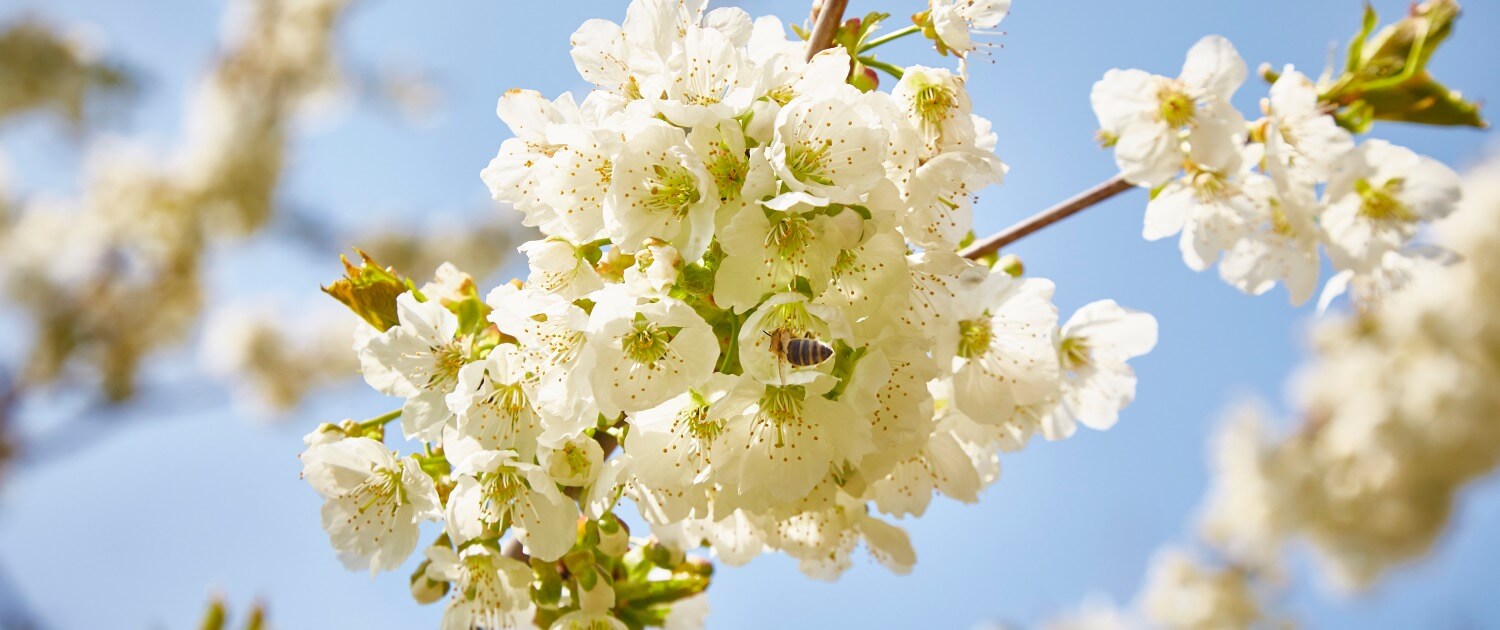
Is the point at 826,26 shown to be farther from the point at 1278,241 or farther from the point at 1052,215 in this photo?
the point at 1278,241

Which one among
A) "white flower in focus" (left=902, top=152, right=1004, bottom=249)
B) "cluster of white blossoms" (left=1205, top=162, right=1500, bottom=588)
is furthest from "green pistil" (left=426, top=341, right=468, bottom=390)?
"cluster of white blossoms" (left=1205, top=162, right=1500, bottom=588)

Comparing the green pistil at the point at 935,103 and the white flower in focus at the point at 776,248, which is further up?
the green pistil at the point at 935,103

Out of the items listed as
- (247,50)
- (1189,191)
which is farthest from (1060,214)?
(247,50)

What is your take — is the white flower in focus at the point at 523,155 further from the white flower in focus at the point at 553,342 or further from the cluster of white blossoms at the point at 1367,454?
the cluster of white blossoms at the point at 1367,454

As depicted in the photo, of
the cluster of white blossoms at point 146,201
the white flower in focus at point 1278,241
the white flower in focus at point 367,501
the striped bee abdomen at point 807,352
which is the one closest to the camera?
the striped bee abdomen at point 807,352

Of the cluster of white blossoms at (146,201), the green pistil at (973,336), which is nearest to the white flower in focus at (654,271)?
the green pistil at (973,336)

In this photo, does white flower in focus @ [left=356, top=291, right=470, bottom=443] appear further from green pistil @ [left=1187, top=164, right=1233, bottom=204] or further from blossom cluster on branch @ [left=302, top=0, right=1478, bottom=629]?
green pistil @ [left=1187, top=164, right=1233, bottom=204]
